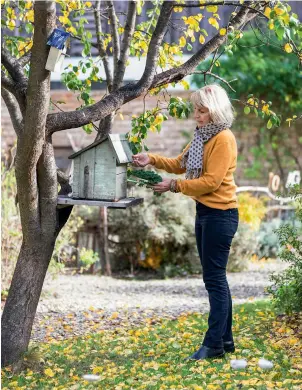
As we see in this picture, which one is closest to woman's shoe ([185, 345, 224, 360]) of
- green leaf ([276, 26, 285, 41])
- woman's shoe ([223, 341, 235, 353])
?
woman's shoe ([223, 341, 235, 353])

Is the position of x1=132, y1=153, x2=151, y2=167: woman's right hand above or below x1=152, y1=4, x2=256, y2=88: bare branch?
below

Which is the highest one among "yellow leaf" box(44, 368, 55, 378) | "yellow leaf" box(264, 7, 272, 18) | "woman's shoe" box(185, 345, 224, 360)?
"yellow leaf" box(264, 7, 272, 18)

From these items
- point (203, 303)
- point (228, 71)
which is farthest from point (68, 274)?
point (228, 71)

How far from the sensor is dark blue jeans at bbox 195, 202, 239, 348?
4305 millimetres

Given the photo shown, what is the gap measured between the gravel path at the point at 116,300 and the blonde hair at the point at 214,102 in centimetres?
234

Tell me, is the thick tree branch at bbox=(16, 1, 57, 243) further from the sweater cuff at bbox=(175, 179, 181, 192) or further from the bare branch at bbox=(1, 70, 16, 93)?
the sweater cuff at bbox=(175, 179, 181, 192)

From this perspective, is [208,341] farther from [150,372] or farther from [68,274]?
[68,274]

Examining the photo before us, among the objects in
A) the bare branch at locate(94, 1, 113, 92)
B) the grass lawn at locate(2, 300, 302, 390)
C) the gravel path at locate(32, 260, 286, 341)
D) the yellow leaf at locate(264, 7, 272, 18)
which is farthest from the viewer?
the gravel path at locate(32, 260, 286, 341)

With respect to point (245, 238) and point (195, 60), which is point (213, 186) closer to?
point (195, 60)

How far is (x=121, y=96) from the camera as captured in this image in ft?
14.8

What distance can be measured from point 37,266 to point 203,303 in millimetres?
3044

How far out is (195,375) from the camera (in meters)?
4.18

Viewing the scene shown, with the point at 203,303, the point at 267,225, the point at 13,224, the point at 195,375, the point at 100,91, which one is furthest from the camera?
the point at 100,91

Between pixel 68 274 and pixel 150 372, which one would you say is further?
pixel 68 274
